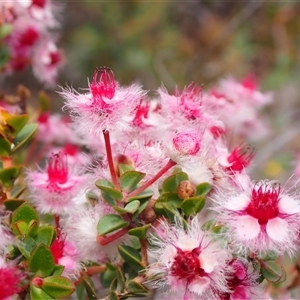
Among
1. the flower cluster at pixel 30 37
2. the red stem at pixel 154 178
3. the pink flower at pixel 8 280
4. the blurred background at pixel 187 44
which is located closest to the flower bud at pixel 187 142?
the red stem at pixel 154 178

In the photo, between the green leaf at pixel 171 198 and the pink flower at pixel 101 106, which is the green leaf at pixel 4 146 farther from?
the green leaf at pixel 171 198

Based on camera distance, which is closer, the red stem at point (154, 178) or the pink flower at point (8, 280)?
the pink flower at point (8, 280)

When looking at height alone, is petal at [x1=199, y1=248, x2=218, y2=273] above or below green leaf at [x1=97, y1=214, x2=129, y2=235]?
below

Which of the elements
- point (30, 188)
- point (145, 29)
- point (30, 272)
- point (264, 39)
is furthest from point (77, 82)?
point (30, 272)

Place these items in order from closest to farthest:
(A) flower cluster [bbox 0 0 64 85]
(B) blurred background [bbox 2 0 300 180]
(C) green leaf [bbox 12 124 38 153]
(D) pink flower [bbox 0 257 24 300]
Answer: (D) pink flower [bbox 0 257 24 300] < (C) green leaf [bbox 12 124 38 153] < (A) flower cluster [bbox 0 0 64 85] < (B) blurred background [bbox 2 0 300 180]

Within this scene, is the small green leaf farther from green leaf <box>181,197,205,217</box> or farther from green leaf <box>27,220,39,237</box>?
green leaf <box>181,197,205,217</box>

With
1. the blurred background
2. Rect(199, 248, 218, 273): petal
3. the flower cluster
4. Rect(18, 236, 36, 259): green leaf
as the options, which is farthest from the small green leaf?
the blurred background

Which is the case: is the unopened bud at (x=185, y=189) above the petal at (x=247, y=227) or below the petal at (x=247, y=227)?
above
